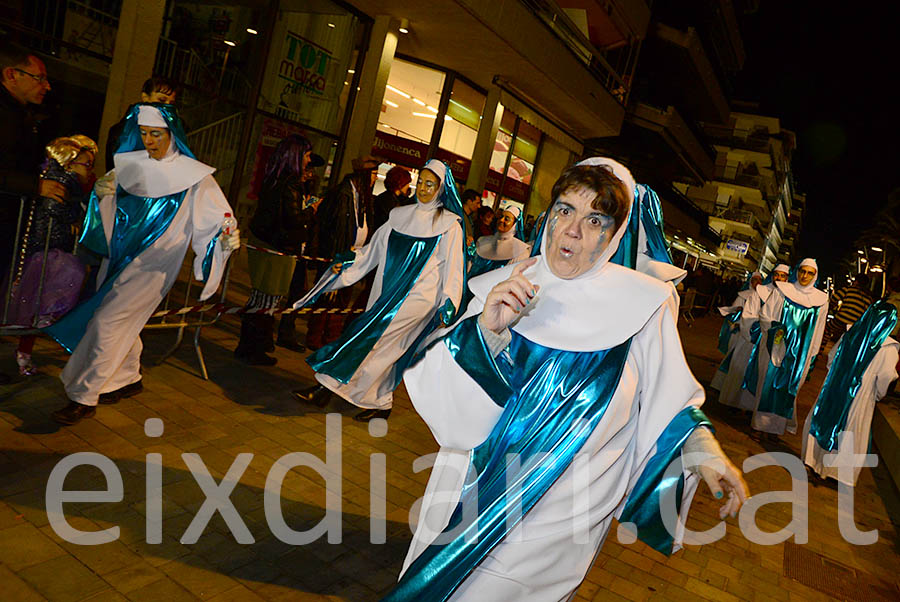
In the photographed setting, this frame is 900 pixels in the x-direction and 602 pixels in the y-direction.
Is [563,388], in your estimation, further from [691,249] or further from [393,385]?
→ [691,249]

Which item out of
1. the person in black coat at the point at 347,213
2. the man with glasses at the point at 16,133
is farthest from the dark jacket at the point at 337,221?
the man with glasses at the point at 16,133

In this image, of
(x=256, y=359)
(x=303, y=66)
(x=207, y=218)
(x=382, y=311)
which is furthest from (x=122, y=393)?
(x=303, y=66)

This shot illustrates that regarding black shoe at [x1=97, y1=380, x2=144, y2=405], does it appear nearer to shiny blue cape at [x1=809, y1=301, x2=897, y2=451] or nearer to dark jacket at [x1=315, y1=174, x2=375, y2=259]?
dark jacket at [x1=315, y1=174, x2=375, y2=259]

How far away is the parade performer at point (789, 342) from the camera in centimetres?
908

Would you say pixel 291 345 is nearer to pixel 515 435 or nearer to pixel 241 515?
pixel 241 515

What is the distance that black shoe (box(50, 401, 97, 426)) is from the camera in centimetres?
429

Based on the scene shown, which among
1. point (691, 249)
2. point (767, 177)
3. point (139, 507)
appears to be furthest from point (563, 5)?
point (767, 177)

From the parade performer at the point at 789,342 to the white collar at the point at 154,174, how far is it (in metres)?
7.60

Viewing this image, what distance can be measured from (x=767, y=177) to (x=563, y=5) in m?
60.2

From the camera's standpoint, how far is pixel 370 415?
598 cm

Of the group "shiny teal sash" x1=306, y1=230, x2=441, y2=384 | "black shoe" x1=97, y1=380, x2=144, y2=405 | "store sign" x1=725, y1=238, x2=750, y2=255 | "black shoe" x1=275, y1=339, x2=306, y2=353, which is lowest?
"black shoe" x1=275, y1=339, x2=306, y2=353

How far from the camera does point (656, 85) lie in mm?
31406

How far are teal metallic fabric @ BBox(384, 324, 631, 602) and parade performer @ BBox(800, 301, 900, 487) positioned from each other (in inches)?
263

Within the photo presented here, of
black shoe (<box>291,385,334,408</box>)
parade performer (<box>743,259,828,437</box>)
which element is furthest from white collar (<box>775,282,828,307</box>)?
black shoe (<box>291,385,334,408</box>)
